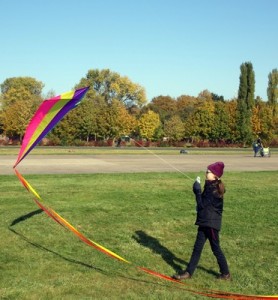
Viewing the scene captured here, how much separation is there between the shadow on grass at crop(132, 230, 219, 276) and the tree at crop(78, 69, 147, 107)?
92.2 metres

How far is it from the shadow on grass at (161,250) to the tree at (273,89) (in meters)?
80.8

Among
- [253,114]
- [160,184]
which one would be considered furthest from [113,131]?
[160,184]

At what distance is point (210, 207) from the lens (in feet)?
19.2

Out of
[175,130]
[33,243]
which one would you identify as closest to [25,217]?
[33,243]

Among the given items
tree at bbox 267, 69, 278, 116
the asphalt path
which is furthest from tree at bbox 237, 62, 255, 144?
the asphalt path

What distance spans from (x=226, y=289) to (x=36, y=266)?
286 centimetres

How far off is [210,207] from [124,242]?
245cm

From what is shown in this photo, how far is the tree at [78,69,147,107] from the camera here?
9993 centimetres

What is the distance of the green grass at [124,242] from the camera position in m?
5.55

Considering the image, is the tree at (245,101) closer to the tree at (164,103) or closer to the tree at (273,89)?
the tree at (273,89)

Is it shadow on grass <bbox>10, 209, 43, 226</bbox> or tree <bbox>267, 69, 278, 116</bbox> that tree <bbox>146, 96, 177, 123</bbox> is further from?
shadow on grass <bbox>10, 209, 43, 226</bbox>

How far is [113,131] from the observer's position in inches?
2480

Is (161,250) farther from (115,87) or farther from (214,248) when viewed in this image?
Answer: (115,87)

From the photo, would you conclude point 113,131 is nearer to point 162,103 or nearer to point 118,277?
point 162,103
